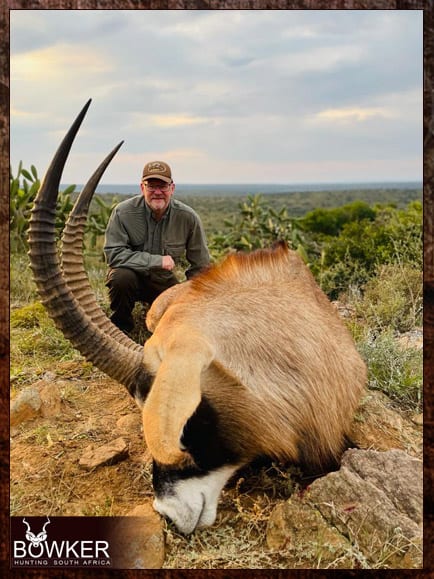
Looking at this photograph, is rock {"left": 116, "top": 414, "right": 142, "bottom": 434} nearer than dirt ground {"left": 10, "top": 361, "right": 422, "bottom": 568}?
No

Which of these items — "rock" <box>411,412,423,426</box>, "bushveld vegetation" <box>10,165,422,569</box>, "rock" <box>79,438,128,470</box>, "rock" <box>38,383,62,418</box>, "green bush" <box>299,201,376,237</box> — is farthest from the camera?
"green bush" <box>299,201,376,237</box>

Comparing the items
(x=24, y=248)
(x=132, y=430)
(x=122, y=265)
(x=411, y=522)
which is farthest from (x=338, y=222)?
(x=411, y=522)

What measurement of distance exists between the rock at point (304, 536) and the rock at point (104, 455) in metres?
1.30

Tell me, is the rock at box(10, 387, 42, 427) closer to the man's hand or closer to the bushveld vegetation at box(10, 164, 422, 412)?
the bushveld vegetation at box(10, 164, 422, 412)

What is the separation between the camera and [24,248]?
10633 mm

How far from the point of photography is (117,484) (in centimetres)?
433

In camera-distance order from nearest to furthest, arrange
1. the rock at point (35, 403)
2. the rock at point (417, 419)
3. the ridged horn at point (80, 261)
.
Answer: the ridged horn at point (80, 261) → the rock at point (417, 419) → the rock at point (35, 403)

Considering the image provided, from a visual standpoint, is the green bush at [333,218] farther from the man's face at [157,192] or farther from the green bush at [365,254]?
the man's face at [157,192]

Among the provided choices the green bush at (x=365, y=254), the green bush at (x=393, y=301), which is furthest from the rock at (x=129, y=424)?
the green bush at (x=365, y=254)

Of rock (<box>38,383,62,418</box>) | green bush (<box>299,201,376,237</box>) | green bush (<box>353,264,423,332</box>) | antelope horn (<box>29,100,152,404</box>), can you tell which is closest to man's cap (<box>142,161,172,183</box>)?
rock (<box>38,383,62,418</box>)

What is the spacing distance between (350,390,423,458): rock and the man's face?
2771 mm

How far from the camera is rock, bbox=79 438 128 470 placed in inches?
177

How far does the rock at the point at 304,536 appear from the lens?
11.8 feet

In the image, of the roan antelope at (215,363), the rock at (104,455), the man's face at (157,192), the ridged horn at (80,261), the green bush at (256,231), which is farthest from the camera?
the green bush at (256,231)
